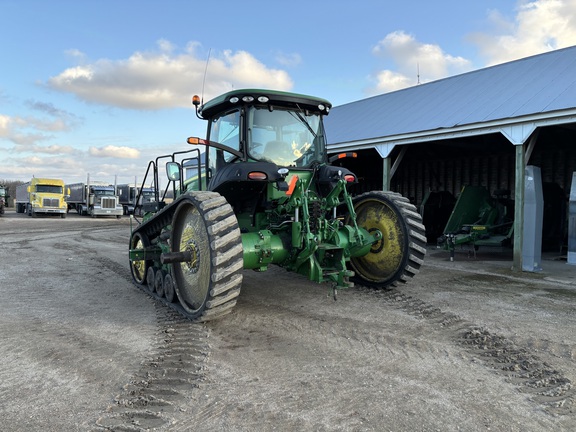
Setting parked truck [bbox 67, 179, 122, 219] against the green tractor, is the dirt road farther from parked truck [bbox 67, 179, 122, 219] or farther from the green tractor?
parked truck [bbox 67, 179, 122, 219]

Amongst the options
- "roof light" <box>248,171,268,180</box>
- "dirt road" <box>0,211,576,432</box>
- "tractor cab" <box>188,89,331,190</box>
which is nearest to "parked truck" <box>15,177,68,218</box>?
"dirt road" <box>0,211,576,432</box>

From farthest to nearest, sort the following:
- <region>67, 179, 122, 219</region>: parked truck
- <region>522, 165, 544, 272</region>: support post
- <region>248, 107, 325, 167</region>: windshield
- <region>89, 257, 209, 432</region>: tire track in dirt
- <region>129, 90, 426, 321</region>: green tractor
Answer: <region>67, 179, 122, 219</region>: parked truck → <region>522, 165, 544, 272</region>: support post → <region>248, 107, 325, 167</region>: windshield → <region>129, 90, 426, 321</region>: green tractor → <region>89, 257, 209, 432</region>: tire track in dirt

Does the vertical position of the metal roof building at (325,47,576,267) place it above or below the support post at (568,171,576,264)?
above

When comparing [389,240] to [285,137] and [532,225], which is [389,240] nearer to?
[285,137]

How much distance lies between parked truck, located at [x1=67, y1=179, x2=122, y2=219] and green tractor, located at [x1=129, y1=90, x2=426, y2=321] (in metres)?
26.1

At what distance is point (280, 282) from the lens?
723 cm

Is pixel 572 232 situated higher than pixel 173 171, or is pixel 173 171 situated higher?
pixel 173 171

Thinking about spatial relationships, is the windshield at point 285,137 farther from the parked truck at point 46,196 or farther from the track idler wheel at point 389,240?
the parked truck at point 46,196

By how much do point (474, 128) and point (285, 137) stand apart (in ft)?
19.3

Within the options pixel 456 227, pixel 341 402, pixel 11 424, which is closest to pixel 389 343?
pixel 341 402

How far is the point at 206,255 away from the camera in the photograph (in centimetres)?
472

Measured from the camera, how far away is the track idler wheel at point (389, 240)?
5.91 meters

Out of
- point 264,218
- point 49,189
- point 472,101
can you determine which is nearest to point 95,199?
point 49,189

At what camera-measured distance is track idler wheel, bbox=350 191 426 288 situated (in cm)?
591
